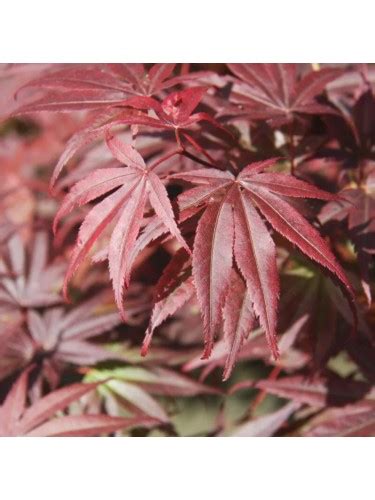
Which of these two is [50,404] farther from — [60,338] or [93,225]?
[93,225]

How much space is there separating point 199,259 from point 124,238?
102mm

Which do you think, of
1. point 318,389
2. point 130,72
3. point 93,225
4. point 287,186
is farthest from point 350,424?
point 130,72

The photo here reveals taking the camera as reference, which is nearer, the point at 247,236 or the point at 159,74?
the point at 247,236

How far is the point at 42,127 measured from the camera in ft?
7.12

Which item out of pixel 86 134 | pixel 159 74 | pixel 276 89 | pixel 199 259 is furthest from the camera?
pixel 276 89

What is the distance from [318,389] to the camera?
3.65 ft

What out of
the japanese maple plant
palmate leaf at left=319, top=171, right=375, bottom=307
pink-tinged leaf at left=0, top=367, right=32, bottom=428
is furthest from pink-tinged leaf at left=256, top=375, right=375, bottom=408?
pink-tinged leaf at left=0, top=367, right=32, bottom=428

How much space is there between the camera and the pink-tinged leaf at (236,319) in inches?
31.1

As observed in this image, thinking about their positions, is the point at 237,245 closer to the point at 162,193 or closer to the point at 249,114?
the point at 162,193

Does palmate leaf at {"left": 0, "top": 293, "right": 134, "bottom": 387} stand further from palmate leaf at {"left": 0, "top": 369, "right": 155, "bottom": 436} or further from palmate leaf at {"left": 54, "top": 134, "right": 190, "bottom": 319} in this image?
palmate leaf at {"left": 54, "top": 134, "right": 190, "bottom": 319}

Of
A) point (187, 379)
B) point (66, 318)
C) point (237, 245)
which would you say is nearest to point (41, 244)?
point (66, 318)

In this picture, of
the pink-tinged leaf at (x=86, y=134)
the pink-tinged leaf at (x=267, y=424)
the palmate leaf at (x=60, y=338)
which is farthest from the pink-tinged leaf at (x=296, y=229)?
the palmate leaf at (x=60, y=338)

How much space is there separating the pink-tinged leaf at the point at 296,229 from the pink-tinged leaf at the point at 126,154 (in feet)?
0.50

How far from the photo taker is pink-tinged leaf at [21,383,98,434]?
3.41 feet
